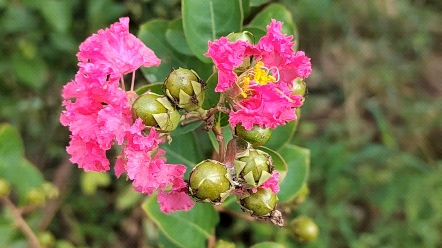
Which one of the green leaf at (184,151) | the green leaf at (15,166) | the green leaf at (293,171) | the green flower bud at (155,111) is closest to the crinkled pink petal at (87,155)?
the green flower bud at (155,111)

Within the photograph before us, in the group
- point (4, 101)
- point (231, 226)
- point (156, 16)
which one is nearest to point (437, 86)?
point (231, 226)

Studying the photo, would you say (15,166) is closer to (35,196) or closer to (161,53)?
(35,196)

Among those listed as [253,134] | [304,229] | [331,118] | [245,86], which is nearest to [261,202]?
[253,134]

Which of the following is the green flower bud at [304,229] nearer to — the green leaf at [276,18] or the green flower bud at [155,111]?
the green leaf at [276,18]

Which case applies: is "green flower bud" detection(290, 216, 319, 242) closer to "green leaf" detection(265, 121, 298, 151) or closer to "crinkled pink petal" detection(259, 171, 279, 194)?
"green leaf" detection(265, 121, 298, 151)

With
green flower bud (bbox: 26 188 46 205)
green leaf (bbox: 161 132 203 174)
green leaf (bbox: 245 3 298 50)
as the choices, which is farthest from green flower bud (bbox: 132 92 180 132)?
green flower bud (bbox: 26 188 46 205)
